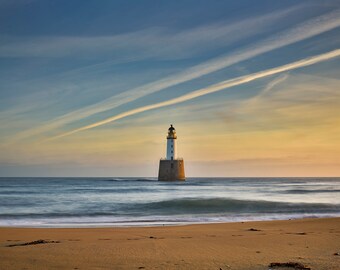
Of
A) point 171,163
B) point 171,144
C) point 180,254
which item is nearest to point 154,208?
point 180,254

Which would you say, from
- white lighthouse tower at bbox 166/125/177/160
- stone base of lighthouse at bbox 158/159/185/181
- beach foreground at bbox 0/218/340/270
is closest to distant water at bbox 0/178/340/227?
beach foreground at bbox 0/218/340/270

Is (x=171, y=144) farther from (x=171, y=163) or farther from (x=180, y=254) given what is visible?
(x=180, y=254)

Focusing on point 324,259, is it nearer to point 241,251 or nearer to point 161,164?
point 241,251

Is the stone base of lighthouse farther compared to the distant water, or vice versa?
the stone base of lighthouse

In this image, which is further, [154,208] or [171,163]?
[171,163]

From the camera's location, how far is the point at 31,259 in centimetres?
560

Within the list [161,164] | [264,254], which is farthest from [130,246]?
[161,164]

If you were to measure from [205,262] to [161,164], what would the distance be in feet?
214

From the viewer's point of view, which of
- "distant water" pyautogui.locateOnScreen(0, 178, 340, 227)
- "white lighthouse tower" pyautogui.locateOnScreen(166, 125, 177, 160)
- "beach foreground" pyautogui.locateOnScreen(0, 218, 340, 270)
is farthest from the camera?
"white lighthouse tower" pyautogui.locateOnScreen(166, 125, 177, 160)

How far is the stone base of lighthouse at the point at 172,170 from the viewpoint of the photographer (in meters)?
68.2

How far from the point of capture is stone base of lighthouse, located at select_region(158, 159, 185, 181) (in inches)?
2685

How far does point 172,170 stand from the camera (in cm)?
6850

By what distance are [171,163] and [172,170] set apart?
4.25ft

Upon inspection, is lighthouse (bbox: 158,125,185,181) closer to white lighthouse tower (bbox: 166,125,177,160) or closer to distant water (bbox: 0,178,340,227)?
white lighthouse tower (bbox: 166,125,177,160)
